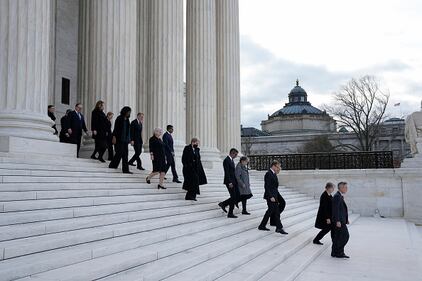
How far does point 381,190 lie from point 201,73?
10396 mm

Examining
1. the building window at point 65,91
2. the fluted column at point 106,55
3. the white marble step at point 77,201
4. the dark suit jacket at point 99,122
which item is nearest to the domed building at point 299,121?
the building window at point 65,91

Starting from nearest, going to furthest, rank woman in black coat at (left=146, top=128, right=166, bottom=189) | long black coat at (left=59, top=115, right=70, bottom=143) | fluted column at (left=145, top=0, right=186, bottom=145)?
woman in black coat at (left=146, top=128, right=166, bottom=189) < long black coat at (left=59, top=115, right=70, bottom=143) < fluted column at (left=145, top=0, right=186, bottom=145)

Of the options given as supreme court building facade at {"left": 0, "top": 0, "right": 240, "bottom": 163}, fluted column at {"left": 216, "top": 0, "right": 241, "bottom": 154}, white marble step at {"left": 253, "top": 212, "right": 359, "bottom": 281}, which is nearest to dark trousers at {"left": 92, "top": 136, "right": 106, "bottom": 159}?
supreme court building facade at {"left": 0, "top": 0, "right": 240, "bottom": 163}

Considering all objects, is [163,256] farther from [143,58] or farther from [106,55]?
[143,58]

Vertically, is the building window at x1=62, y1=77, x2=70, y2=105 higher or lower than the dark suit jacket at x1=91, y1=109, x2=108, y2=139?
higher

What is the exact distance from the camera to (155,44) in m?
17.0

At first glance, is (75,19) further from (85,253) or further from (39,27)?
(85,253)

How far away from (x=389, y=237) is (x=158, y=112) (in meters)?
9.31

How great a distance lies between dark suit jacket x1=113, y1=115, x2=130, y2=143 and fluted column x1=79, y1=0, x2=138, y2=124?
241 centimetres

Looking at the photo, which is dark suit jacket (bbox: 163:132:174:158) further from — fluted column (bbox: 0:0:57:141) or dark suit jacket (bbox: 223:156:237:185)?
fluted column (bbox: 0:0:57:141)

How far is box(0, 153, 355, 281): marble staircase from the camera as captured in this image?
215 inches

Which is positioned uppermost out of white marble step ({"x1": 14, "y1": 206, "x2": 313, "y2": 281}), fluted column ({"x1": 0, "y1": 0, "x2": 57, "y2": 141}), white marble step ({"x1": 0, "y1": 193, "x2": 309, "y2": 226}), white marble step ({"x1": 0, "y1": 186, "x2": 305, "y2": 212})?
fluted column ({"x1": 0, "y1": 0, "x2": 57, "y2": 141})

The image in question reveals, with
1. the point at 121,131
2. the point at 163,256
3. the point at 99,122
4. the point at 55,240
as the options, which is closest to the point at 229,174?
the point at 121,131

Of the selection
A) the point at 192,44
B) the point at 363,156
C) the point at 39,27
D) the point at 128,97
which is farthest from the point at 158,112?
the point at 363,156
